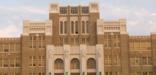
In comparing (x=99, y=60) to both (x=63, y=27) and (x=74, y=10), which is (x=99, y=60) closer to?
(x=63, y=27)

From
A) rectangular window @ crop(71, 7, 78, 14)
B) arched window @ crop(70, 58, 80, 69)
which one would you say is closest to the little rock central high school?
arched window @ crop(70, 58, 80, 69)

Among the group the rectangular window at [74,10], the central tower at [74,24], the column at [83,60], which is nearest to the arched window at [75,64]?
the column at [83,60]

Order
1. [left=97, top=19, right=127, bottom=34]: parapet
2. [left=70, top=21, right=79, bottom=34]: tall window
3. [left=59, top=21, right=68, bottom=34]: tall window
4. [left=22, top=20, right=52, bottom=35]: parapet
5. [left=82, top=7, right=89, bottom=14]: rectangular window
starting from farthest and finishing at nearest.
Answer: [left=82, top=7, right=89, bottom=14]: rectangular window → [left=70, top=21, right=79, bottom=34]: tall window → [left=59, top=21, right=68, bottom=34]: tall window → [left=22, top=20, right=52, bottom=35]: parapet → [left=97, top=19, right=127, bottom=34]: parapet

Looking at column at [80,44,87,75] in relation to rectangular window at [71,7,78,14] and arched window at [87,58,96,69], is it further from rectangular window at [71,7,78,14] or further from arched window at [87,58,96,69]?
rectangular window at [71,7,78,14]

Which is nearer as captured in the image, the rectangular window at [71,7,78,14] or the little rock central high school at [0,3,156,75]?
the little rock central high school at [0,3,156,75]

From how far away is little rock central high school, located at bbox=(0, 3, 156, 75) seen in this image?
83.3 meters

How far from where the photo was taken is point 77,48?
83500 millimetres

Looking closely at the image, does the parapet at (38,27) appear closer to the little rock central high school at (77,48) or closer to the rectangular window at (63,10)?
the little rock central high school at (77,48)

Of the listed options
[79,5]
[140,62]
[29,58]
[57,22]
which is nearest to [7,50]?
[29,58]

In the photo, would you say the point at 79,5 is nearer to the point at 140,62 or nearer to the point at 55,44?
the point at 55,44

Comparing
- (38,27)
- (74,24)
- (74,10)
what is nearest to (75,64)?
(74,24)

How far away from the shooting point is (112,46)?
85.2m

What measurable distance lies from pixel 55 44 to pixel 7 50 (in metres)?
10.4

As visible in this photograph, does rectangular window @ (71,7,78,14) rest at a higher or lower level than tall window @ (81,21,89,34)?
higher
